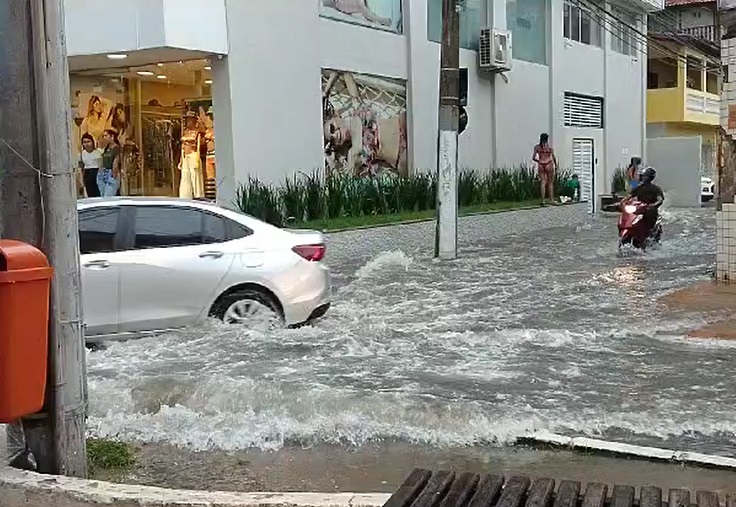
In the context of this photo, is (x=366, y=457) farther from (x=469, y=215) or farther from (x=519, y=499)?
(x=469, y=215)

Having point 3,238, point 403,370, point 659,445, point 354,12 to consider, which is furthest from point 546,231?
point 3,238

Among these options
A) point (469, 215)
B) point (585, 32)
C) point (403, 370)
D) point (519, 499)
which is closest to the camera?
point (519, 499)

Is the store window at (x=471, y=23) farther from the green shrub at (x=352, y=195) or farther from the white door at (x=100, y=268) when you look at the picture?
the white door at (x=100, y=268)

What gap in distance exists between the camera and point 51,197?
188 inches

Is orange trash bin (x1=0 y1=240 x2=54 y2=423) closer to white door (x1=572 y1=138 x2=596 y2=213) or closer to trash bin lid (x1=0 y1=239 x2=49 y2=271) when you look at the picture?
trash bin lid (x1=0 y1=239 x2=49 y2=271)

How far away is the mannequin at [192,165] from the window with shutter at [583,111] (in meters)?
14.7

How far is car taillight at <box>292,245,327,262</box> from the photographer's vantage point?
9.56 metres

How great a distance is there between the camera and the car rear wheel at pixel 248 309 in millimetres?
9297

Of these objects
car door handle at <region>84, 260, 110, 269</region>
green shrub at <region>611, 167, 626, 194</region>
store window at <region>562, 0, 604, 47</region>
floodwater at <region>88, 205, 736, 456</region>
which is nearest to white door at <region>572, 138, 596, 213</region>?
green shrub at <region>611, 167, 626, 194</region>

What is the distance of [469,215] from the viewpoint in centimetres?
2142

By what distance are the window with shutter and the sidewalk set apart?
18167mm

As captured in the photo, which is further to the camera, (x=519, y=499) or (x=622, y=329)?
(x=622, y=329)

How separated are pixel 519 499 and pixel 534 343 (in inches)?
220

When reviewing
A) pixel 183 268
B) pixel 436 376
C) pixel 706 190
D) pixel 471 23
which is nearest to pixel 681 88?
pixel 706 190
